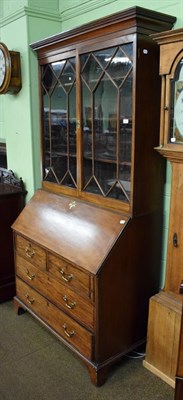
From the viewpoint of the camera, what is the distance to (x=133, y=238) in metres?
1.97

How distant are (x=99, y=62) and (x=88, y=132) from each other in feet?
1.34

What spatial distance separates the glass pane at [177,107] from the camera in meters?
1.66

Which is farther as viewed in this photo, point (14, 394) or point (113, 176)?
point (113, 176)

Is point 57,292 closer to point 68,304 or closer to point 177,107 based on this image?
point 68,304

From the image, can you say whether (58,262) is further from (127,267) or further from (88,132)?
(88,132)

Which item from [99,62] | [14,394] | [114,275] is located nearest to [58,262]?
[114,275]

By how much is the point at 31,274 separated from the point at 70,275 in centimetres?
51

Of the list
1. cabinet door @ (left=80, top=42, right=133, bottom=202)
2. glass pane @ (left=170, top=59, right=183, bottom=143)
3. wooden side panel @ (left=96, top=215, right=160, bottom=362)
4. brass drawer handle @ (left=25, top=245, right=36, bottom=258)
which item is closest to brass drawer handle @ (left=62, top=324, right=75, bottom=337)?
wooden side panel @ (left=96, top=215, right=160, bottom=362)

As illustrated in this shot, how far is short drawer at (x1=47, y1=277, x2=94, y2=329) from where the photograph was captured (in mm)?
1925

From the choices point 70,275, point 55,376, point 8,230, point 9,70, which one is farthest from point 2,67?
Result: point 55,376

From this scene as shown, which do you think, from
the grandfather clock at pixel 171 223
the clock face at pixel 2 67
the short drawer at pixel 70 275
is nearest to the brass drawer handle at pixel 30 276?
the short drawer at pixel 70 275

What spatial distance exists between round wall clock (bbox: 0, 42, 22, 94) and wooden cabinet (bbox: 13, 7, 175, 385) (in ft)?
0.87

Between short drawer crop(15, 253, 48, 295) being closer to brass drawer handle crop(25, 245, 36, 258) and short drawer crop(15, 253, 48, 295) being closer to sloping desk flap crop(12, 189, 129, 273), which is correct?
brass drawer handle crop(25, 245, 36, 258)

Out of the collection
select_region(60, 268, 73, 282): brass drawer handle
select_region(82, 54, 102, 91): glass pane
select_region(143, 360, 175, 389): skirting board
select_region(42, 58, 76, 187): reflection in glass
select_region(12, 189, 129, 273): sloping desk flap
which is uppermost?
select_region(82, 54, 102, 91): glass pane
